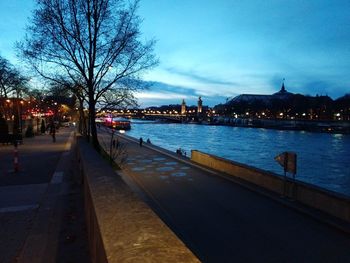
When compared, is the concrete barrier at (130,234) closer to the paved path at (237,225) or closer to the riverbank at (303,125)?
the paved path at (237,225)

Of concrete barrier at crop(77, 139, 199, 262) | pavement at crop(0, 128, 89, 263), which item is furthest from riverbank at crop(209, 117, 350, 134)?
concrete barrier at crop(77, 139, 199, 262)

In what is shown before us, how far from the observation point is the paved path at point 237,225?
A: 7914mm

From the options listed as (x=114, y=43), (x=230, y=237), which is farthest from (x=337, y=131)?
(x=230, y=237)

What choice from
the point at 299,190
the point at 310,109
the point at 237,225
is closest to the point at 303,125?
the point at 310,109

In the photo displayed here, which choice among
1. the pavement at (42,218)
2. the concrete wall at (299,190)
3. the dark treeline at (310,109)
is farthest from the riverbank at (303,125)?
the pavement at (42,218)

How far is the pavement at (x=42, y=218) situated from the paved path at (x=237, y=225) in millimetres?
2246

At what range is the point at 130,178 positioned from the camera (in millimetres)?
17891

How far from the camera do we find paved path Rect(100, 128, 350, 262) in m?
7.91

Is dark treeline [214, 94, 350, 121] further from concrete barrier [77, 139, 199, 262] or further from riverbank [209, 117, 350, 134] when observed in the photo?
concrete barrier [77, 139, 199, 262]

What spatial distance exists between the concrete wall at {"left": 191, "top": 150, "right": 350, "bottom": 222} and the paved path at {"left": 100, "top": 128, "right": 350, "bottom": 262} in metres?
0.63

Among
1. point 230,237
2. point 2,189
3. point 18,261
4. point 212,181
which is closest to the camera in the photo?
point 18,261

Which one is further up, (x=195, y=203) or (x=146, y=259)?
(x=146, y=259)

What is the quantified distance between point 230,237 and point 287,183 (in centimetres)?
441

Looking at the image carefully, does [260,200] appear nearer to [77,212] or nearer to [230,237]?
[230,237]
